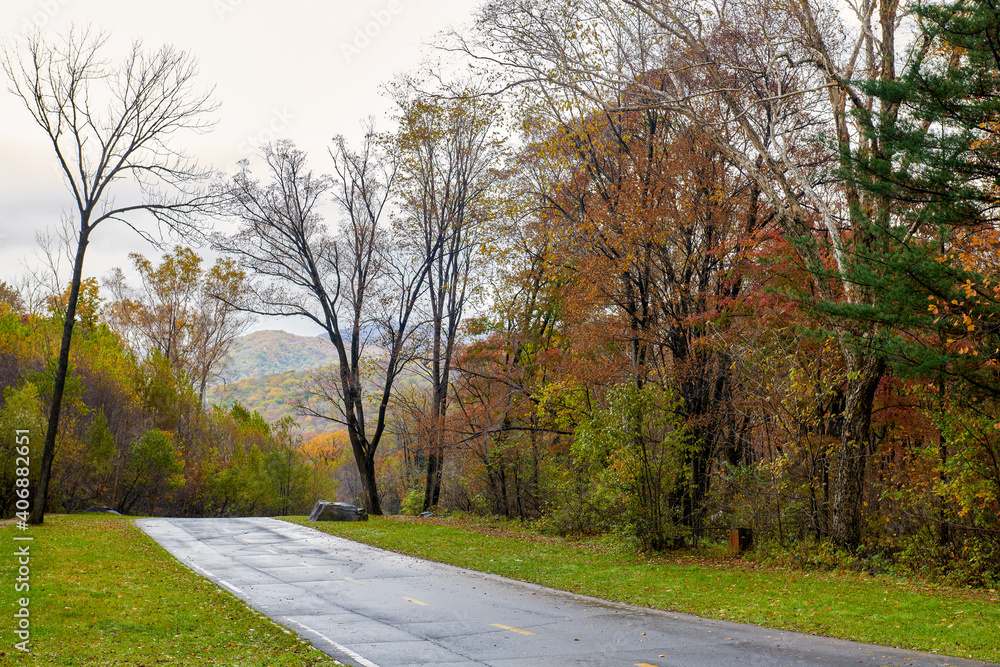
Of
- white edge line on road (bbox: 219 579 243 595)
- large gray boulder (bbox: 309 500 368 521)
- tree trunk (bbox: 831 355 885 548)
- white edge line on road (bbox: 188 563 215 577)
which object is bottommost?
large gray boulder (bbox: 309 500 368 521)

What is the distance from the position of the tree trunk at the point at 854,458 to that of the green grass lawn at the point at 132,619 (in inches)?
403

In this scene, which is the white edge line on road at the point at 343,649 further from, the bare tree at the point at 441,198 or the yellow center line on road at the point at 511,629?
the bare tree at the point at 441,198

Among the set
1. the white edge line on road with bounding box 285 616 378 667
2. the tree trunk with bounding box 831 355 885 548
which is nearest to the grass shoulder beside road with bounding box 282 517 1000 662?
the tree trunk with bounding box 831 355 885 548

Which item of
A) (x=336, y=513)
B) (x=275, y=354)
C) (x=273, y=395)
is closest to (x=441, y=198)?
(x=336, y=513)

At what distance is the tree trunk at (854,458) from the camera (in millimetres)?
13172

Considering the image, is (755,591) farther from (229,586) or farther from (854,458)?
(229,586)

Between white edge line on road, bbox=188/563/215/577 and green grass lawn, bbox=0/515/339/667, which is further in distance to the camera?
white edge line on road, bbox=188/563/215/577

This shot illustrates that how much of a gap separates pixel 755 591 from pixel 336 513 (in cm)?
1612

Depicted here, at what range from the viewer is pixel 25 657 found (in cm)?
612

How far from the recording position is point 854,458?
43.6ft

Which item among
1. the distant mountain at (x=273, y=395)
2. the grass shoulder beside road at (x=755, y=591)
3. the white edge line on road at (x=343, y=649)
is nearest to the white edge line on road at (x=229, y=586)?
the white edge line on road at (x=343, y=649)

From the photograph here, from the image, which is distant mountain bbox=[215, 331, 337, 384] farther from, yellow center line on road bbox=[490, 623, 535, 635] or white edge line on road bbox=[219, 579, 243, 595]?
yellow center line on road bbox=[490, 623, 535, 635]

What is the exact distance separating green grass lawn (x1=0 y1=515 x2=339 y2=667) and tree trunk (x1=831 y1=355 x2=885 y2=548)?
1023cm

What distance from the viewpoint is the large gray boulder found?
2386 centimetres
